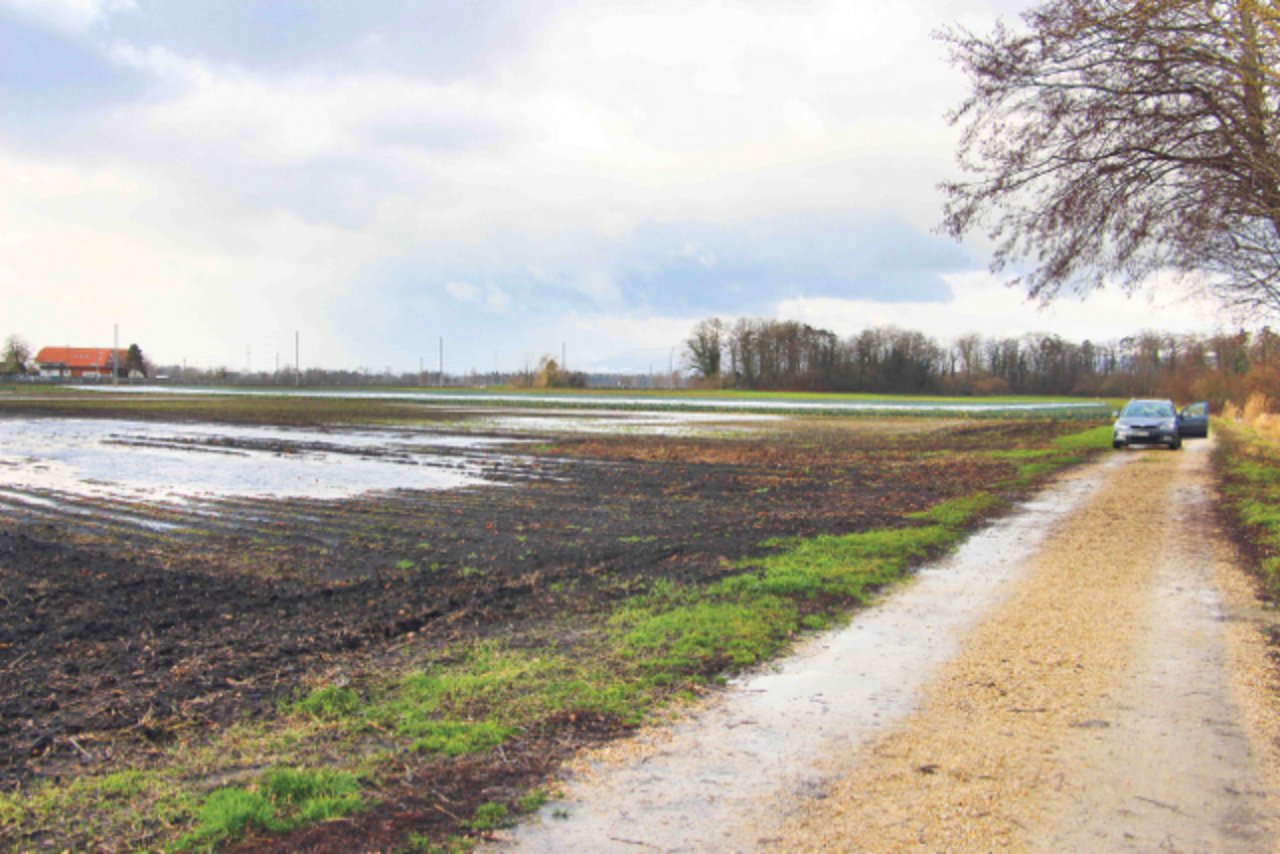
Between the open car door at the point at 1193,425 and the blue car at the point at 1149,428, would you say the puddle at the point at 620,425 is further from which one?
the open car door at the point at 1193,425

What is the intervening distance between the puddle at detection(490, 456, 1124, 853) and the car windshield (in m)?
24.5

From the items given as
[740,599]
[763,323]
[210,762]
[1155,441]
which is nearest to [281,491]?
[740,599]

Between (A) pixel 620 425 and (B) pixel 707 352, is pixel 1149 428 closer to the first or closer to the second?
(A) pixel 620 425

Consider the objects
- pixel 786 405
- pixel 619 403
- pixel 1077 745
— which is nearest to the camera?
pixel 1077 745

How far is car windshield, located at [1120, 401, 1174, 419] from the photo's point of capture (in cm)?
2905

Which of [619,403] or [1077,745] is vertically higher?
[619,403]

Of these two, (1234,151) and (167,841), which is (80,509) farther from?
(1234,151)

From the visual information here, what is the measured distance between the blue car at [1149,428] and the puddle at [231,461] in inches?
777

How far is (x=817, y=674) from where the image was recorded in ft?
20.6

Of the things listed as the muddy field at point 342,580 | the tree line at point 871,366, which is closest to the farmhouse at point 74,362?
the tree line at point 871,366

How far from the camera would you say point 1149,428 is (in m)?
28.5

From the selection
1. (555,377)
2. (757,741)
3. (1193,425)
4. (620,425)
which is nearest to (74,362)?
(555,377)

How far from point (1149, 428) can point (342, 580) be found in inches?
1062

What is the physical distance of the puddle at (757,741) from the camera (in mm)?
4016
